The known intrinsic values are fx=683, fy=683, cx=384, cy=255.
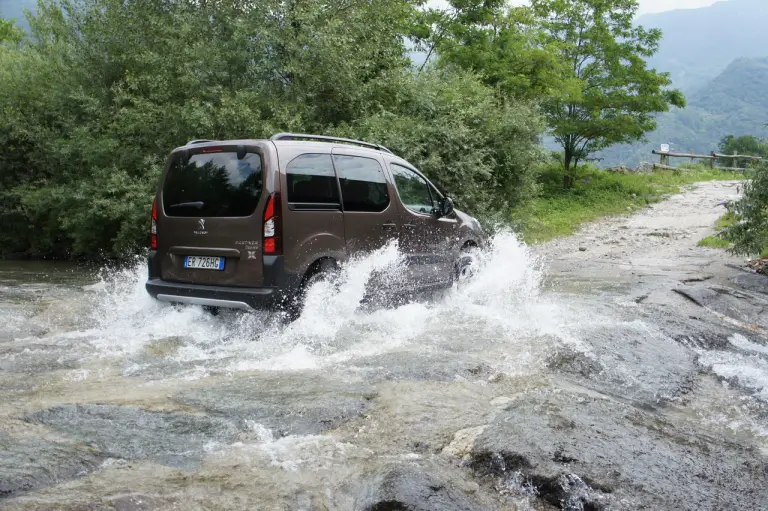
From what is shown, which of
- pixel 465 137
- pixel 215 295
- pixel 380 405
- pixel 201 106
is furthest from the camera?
pixel 465 137

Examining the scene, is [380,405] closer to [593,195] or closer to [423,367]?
[423,367]

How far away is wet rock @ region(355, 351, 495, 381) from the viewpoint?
5.09 meters

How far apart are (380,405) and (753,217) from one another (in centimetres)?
964

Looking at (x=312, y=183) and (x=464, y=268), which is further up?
(x=312, y=183)

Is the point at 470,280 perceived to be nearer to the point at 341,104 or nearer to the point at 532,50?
the point at 341,104

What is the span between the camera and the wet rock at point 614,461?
11.0ft

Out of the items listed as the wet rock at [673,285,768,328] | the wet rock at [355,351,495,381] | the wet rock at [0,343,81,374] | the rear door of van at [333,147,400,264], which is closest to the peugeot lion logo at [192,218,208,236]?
the rear door of van at [333,147,400,264]

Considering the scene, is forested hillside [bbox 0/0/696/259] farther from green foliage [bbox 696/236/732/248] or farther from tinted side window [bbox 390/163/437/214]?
tinted side window [bbox 390/163/437/214]

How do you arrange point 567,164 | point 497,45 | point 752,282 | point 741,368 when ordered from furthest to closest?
point 567,164, point 497,45, point 752,282, point 741,368

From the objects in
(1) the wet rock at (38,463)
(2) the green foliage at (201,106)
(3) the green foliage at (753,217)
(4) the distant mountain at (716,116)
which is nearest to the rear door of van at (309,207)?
(1) the wet rock at (38,463)

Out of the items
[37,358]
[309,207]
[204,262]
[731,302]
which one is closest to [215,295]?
[204,262]

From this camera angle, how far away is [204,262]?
6.50 meters

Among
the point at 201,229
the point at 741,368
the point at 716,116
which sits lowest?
the point at 741,368

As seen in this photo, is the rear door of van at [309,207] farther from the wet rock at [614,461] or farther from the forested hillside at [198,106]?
the forested hillside at [198,106]
